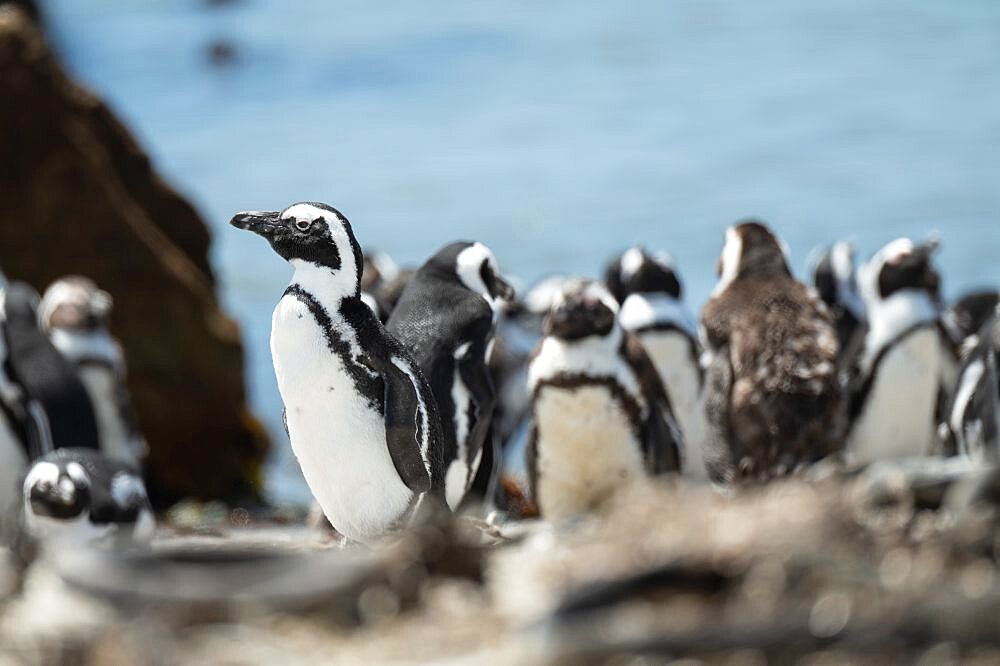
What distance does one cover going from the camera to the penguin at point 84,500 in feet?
17.1

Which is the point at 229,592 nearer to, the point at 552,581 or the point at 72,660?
the point at 72,660

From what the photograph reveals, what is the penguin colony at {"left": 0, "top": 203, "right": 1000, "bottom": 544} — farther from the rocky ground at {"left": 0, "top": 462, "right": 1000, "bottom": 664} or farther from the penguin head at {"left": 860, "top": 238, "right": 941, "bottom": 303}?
the rocky ground at {"left": 0, "top": 462, "right": 1000, "bottom": 664}

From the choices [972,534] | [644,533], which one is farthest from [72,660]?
[972,534]

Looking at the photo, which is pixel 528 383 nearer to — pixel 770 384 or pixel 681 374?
pixel 770 384

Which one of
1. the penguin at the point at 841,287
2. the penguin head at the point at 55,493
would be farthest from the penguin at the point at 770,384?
the penguin at the point at 841,287

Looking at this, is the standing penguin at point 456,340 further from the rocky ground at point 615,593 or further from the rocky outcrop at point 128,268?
the rocky outcrop at point 128,268

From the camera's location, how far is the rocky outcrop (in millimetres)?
10391

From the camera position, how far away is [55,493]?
5238 millimetres

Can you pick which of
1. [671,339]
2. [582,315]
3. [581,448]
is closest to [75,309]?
[671,339]

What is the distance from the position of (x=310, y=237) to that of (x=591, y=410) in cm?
211

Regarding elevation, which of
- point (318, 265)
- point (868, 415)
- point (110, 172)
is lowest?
point (868, 415)

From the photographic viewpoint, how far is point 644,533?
8.12 ft

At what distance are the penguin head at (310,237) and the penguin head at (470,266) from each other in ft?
3.86

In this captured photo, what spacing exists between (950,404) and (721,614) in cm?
368
